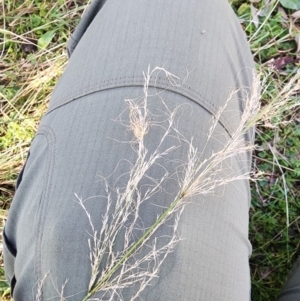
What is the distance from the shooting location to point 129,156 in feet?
3.08

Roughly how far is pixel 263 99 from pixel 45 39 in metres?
1.01

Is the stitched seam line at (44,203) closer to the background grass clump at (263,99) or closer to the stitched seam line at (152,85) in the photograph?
the stitched seam line at (152,85)

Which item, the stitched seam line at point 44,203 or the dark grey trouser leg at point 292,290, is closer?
the stitched seam line at point 44,203

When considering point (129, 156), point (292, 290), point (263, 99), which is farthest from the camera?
point (263, 99)

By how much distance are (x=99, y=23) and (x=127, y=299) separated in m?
0.71

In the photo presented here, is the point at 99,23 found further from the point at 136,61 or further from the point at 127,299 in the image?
the point at 127,299

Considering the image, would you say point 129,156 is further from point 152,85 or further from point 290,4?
point 290,4

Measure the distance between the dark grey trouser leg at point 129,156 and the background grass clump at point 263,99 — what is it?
67cm

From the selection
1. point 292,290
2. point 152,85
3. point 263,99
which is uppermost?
point 152,85

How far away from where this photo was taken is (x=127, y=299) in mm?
897

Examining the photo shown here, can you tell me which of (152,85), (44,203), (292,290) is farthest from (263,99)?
(44,203)

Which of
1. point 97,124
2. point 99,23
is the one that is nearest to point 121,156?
point 97,124

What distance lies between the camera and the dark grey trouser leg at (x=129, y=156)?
917mm

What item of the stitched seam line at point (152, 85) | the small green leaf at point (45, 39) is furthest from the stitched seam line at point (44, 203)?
the small green leaf at point (45, 39)
